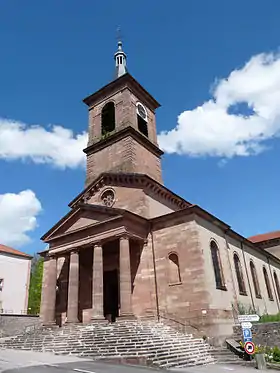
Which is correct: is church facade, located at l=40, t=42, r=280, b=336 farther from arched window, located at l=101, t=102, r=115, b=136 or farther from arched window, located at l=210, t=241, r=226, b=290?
arched window, located at l=101, t=102, r=115, b=136

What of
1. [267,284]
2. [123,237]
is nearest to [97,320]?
[123,237]

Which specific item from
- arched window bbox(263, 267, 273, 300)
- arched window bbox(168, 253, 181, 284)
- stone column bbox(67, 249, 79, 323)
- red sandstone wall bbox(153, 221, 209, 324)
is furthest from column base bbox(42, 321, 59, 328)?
arched window bbox(263, 267, 273, 300)

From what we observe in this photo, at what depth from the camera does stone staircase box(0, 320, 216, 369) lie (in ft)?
41.6

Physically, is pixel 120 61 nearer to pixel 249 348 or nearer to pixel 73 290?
pixel 73 290

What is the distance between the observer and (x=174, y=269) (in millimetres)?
19500

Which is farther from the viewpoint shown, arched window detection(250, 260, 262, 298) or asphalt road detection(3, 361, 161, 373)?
arched window detection(250, 260, 262, 298)

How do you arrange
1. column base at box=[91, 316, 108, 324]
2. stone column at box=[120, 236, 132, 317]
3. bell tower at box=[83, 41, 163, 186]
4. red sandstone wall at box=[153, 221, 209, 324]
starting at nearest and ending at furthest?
column base at box=[91, 316, 108, 324] → stone column at box=[120, 236, 132, 317] → red sandstone wall at box=[153, 221, 209, 324] → bell tower at box=[83, 41, 163, 186]

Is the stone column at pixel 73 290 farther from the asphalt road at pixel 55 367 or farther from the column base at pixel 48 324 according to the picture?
the asphalt road at pixel 55 367

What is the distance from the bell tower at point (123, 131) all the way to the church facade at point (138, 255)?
0.11m

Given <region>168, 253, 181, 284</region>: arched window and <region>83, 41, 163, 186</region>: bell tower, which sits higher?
<region>83, 41, 163, 186</region>: bell tower

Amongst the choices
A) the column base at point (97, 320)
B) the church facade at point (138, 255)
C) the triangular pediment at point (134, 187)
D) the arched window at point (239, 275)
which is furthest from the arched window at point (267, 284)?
the column base at point (97, 320)

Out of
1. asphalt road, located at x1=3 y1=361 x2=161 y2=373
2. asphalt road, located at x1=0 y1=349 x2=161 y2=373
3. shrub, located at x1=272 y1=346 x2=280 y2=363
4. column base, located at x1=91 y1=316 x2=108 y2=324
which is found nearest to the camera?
asphalt road, located at x1=3 y1=361 x2=161 y2=373

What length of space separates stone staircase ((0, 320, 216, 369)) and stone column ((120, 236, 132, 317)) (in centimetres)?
88

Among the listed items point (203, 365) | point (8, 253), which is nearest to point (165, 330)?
point (203, 365)
